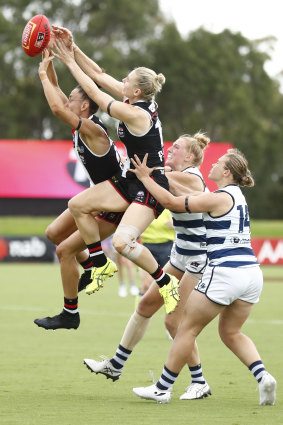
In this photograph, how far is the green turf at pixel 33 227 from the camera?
37.6 metres

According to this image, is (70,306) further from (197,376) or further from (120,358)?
(197,376)

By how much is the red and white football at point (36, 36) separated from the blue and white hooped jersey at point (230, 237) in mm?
2048

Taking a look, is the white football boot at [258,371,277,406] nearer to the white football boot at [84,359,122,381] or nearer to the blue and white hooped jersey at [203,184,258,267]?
the blue and white hooped jersey at [203,184,258,267]

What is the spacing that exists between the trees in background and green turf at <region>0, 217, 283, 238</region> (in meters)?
10.1

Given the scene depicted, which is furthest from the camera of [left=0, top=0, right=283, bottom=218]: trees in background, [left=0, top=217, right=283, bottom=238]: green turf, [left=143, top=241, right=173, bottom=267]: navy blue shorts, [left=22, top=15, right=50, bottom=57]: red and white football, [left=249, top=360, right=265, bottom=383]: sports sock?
[left=0, top=0, right=283, bottom=218]: trees in background

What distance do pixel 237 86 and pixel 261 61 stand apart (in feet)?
9.25

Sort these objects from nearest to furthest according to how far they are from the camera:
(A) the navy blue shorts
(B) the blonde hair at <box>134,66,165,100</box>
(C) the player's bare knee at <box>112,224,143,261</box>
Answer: (C) the player's bare knee at <box>112,224,143,261</box> → (B) the blonde hair at <box>134,66,165,100</box> → (A) the navy blue shorts

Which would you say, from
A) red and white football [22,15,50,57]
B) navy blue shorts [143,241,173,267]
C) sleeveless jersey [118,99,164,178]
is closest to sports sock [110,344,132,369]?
sleeveless jersey [118,99,164,178]

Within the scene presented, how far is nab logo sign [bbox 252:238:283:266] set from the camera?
2981 centimetres

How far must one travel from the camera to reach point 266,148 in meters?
51.5

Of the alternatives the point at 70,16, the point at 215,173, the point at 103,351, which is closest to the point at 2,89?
the point at 70,16

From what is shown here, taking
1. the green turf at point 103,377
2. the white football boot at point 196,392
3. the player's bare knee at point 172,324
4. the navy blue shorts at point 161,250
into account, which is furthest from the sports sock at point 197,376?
the navy blue shorts at point 161,250

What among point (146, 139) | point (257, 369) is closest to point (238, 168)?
point (146, 139)

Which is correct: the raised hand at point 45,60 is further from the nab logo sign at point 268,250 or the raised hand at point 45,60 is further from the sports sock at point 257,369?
the nab logo sign at point 268,250
